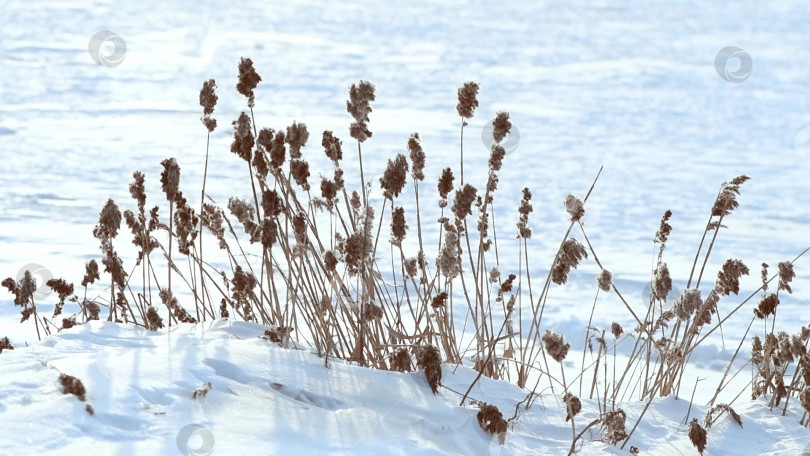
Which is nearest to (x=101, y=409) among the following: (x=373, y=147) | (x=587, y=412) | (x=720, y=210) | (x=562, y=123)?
(x=587, y=412)

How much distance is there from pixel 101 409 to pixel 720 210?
7.22ft

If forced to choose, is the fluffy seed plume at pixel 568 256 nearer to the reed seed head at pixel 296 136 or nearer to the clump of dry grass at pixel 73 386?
the reed seed head at pixel 296 136

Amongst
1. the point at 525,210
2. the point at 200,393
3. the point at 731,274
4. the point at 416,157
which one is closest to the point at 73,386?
the point at 200,393

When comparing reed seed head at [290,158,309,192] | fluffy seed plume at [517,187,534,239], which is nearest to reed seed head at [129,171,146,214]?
reed seed head at [290,158,309,192]

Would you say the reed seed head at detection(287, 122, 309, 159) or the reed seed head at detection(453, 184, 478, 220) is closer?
the reed seed head at detection(287, 122, 309, 159)

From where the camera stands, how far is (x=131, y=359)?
9.42 ft

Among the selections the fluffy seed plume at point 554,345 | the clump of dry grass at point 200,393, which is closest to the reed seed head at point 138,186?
the clump of dry grass at point 200,393

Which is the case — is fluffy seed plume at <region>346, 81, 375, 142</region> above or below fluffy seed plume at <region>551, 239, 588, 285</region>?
above

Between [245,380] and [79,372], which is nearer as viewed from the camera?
[79,372]

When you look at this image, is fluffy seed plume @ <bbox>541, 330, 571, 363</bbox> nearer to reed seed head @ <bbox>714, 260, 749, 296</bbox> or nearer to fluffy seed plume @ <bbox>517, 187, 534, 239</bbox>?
reed seed head @ <bbox>714, 260, 749, 296</bbox>

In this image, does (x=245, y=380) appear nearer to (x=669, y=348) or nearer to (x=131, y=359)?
(x=131, y=359)

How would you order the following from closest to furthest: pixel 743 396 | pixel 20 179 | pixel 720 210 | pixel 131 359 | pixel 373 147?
1. pixel 131 359
2. pixel 720 210
3. pixel 743 396
4. pixel 20 179
5. pixel 373 147

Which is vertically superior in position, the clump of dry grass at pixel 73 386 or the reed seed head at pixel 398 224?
the reed seed head at pixel 398 224

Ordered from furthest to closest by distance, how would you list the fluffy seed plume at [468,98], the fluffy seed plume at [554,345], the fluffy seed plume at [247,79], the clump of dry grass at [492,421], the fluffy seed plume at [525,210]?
the fluffy seed plume at [525,210] < the fluffy seed plume at [468,98] < the fluffy seed plume at [247,79] < the clump of dry grass at [492,421] < the fluffy seed plume at [554,345]
